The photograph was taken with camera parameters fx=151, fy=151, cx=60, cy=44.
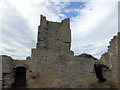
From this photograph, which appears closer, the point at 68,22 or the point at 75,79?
the point at 75,79

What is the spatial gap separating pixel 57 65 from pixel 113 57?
4514 mm

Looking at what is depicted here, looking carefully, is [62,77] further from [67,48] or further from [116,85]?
[116,85]

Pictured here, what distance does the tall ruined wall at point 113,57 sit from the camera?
457 inches

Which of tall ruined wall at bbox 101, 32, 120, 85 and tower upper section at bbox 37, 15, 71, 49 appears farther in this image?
tall ruined wall at bbox 101, 32, 120, 85

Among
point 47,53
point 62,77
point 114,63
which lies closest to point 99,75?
point 114,63

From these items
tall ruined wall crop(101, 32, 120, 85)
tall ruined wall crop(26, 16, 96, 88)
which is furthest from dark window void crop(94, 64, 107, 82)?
tall ruined wall crop(26, 16, 96, 88)

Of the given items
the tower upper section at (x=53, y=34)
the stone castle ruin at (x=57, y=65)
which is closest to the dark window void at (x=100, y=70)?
the stone castle ruin at (x=57, y=65)

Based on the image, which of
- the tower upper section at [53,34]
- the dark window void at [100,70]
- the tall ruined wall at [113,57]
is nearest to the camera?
the tower upper section at [53,34]

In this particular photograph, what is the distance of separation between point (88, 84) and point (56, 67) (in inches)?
104

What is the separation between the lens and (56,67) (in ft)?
35.8

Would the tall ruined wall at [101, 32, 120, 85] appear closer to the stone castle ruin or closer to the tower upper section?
the stone castle ruin

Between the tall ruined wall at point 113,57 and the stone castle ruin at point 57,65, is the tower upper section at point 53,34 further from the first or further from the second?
the tall ruined wall at point 113,57

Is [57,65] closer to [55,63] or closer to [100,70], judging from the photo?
[55,63]

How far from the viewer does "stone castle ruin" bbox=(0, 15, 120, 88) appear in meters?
10.5
